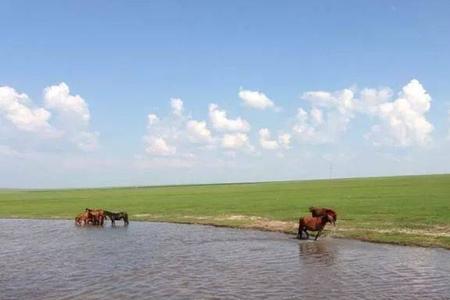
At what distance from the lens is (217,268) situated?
2238 cm

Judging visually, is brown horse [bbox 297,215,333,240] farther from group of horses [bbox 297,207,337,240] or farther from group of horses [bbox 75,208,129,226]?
group of horses [bbox 75,208,129,226]

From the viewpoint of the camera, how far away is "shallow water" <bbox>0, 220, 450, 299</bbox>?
59.1 feet

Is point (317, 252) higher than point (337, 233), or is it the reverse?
point (337, 233)

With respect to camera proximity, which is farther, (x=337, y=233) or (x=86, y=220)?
(x=86, y=220)

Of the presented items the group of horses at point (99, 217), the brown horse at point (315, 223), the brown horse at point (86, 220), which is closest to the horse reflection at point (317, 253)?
the brown horse at point (315, 223)

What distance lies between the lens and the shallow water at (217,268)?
59.1 ft

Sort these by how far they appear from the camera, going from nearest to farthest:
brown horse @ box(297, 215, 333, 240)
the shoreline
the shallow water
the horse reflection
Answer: the shallow water → the horse reflection → the shoreline → brown horse @ box(297, 215, 333, 240)

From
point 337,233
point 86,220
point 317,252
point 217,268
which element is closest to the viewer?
point 217,268

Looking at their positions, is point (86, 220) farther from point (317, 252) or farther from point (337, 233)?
point (317, 252)

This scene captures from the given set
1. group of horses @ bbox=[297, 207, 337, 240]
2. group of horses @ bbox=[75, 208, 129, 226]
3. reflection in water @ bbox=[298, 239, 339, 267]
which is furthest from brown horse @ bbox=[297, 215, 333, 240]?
Answer: group of horses @ bbox=[75, 208, 129, 226]

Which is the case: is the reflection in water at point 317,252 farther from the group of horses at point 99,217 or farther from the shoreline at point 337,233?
the group of horses at point 99,217

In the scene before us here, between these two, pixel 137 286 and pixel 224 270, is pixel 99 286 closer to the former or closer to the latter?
pixel 137 286

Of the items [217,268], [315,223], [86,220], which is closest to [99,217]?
[86,220]

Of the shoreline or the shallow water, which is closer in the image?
the shallow water
